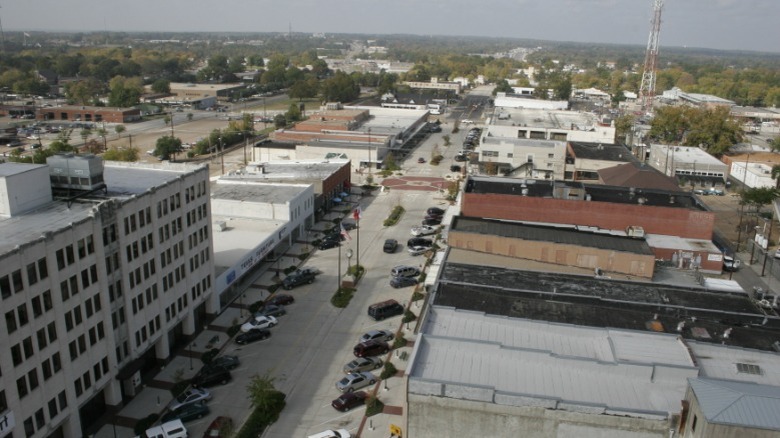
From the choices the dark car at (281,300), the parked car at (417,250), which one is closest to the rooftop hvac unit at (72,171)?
the dark car at (281,300)

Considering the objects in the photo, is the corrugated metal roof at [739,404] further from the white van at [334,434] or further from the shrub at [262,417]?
the shrub at [262,417]

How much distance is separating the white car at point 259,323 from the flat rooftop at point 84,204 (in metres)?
8.35

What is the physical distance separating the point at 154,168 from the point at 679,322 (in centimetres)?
2545

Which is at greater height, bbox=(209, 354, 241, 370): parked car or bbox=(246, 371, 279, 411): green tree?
bbox=(246, 371, 279, 411): green tree

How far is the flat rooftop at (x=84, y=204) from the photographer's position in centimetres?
2055

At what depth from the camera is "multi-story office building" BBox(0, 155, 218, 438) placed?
18797 millimetres

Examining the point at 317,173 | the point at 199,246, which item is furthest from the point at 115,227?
the point at 317,173

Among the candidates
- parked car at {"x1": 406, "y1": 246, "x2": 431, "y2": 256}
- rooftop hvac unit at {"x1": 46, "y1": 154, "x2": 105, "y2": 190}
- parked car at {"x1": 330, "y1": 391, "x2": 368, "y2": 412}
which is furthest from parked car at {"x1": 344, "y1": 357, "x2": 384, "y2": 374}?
parked car at {"x1": 406, "y1": 246, "x2": 431, "y2": 256}

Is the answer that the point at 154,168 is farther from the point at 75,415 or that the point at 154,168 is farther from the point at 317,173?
the point at 317,173

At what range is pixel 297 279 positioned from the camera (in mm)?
36531

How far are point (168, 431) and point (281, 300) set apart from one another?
12518mm

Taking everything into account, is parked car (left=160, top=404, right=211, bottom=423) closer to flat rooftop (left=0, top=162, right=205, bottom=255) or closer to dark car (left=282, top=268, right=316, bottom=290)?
flat rooftop (left=0, top=162, right=205, bottom=255)

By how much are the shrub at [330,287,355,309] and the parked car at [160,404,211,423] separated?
1145 cm

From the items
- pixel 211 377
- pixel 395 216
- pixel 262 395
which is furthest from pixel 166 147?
pixel 262 395
